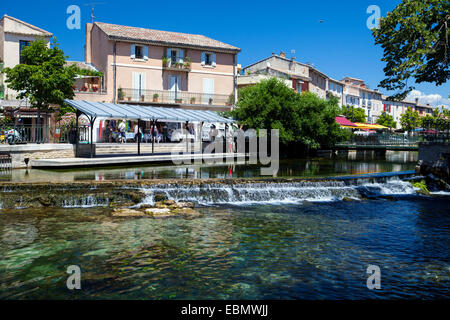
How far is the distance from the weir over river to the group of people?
17.8m

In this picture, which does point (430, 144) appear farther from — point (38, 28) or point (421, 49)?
point (38, 28)

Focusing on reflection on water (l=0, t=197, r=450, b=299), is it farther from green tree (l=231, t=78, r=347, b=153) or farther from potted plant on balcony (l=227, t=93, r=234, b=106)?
potted plant on balcony (l=227, t=93, r=234, b=106)

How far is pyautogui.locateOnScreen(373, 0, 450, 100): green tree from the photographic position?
1883 cm

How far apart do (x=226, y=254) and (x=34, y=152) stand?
16.5 metres

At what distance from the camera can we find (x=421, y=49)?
1859cm

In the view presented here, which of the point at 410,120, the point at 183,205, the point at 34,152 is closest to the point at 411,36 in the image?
the point at 183,205

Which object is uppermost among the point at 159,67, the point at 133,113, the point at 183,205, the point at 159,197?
the point at 159,67

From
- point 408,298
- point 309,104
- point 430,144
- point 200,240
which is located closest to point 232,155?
point 309,104

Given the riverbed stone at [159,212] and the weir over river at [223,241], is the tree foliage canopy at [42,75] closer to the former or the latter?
the weir over river at [223,241]

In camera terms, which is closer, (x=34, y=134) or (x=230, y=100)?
(x=34, y=134)

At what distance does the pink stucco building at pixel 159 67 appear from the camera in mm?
39281

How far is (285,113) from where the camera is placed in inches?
1315

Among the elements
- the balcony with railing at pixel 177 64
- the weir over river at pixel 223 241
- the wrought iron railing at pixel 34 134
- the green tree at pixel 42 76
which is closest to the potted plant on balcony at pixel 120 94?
the balcony with railing at pixel 177 64

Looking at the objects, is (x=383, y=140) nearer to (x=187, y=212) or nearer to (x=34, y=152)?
(x=34, y=152)
